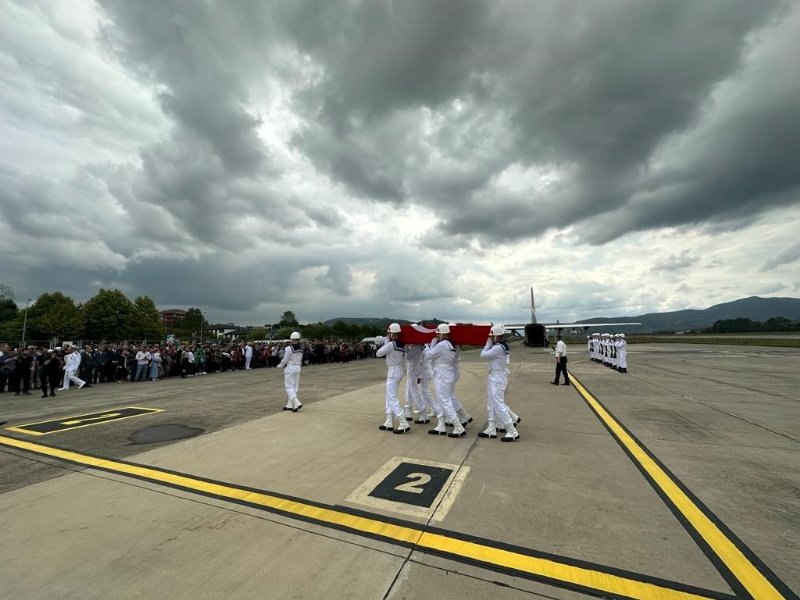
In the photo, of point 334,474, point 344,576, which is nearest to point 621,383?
point 334,474

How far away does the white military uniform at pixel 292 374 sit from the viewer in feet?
28.7

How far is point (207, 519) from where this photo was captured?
356cm

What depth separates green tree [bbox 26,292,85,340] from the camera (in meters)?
56.0

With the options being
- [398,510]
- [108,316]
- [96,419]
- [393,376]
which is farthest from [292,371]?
[108,316]

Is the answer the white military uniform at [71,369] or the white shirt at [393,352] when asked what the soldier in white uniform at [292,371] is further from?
the white military uniform at [71,369]

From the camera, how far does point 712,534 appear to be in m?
3.30

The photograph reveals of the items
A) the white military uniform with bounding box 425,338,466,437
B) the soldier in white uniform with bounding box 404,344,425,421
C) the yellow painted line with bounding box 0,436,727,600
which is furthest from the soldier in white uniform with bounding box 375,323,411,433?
the yellow painted line with bounding box 0,436,727,600

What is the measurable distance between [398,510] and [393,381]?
360cm

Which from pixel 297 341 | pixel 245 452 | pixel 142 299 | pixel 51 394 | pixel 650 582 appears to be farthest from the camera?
pixel 142 299

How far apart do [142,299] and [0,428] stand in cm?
7646

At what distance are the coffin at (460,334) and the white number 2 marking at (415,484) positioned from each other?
2867mm

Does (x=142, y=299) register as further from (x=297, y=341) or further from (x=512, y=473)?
(x=512, y=473)

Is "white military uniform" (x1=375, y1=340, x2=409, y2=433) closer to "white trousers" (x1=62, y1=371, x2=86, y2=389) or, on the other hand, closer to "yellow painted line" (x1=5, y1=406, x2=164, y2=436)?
"yellow painted line" (x1=5, y1=406, x2=164, y2=436)

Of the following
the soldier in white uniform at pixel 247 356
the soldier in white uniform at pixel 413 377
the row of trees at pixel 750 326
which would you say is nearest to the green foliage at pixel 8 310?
Result: the soldier in white uniform at pixel 247 356
